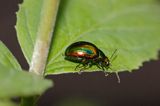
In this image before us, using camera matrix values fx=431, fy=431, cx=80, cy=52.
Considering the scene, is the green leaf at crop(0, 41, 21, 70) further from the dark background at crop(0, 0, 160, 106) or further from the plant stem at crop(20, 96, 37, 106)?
the dark background at crop(0, 0, 160, 106)

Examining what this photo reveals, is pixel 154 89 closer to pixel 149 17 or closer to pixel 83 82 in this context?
pixel 83 82

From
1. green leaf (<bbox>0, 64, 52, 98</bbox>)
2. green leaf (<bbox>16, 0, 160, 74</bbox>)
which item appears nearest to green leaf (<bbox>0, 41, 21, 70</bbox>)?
green leaf (<bbox>16, 0, 160, 74</bbox>)

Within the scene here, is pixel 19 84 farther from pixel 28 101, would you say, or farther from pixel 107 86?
pixel 107 86

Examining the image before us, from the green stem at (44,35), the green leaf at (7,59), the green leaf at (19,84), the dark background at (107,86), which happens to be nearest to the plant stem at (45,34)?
the green stem at (44,35)

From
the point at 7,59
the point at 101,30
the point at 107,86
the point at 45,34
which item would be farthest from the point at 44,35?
the point at 107,86

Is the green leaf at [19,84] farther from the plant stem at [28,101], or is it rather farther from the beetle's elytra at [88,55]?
the beetle's elytra at [88,55]
